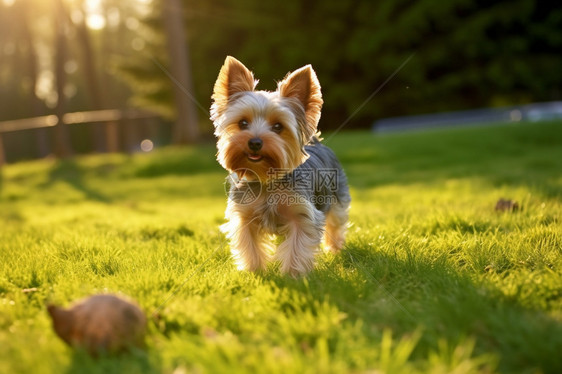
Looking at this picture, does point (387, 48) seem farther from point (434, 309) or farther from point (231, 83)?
point (434, 309)

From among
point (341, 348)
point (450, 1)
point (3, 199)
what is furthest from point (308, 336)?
point (450, 1)

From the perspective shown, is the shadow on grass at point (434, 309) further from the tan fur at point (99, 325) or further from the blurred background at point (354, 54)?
the blurred background at point (354, 54)

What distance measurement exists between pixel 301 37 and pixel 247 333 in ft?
84.0

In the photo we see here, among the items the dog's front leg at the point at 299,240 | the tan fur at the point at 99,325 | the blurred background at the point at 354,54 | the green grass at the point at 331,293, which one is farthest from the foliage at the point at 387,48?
the tan fur at the point at 99,325

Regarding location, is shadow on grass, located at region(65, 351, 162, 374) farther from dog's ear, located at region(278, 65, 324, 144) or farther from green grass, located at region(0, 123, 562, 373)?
dog's ear, located at region(278, 65, 324, 144)

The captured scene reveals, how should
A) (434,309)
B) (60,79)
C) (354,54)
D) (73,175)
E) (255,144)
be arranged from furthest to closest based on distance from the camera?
(354,54) < (60,79) < (73,175) < (255,144) < (434,309)

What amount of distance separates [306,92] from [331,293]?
206 centimetres

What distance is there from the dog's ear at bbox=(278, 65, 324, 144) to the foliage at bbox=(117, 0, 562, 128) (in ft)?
72.2

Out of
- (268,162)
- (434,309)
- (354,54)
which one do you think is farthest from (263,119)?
(354,54)

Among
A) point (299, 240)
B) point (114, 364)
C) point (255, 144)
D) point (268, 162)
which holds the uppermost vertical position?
point (255, 144)

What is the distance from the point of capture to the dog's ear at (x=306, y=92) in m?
4.72

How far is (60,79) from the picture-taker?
2017 cm

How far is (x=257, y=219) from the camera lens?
471cm

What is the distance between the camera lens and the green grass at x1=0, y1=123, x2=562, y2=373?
2652mm
